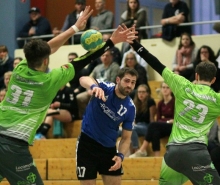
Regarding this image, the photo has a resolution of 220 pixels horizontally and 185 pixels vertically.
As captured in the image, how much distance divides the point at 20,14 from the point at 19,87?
960 centimetres

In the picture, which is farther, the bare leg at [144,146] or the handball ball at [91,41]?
the bare leg at [144,146]

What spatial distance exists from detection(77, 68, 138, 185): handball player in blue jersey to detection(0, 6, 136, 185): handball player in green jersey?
3.74ft

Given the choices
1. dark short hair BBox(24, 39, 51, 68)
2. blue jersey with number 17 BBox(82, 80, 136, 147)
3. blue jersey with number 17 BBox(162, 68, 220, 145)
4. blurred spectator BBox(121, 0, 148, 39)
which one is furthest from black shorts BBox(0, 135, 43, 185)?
blurred spectator BBox(121, 0, 148, 39)

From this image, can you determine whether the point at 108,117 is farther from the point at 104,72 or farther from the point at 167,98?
the point at 104,72

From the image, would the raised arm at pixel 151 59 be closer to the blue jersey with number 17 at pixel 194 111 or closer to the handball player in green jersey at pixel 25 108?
the blue jersey with number 17 at pixel 194 111

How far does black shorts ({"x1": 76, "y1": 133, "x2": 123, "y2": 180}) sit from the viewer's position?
664 centimetres

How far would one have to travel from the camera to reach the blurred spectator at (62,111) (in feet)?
35.6

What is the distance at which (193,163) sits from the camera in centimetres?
603

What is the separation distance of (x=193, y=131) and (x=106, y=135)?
3.49 ft

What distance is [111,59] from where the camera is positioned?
11.4 metres

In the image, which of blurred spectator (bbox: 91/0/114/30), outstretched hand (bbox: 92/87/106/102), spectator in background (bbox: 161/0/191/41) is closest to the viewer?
outstretched hand (bbox: 92/87/106/102)

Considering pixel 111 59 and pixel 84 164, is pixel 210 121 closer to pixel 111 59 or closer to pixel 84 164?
pixel 84 164

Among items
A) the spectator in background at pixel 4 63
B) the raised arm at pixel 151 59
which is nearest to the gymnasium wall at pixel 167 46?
the spectator in background at pixel 4 63

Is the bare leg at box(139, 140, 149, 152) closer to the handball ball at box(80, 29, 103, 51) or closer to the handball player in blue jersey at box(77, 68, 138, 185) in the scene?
the handball player in blue jersey at box(77, 68, 138, 185)
